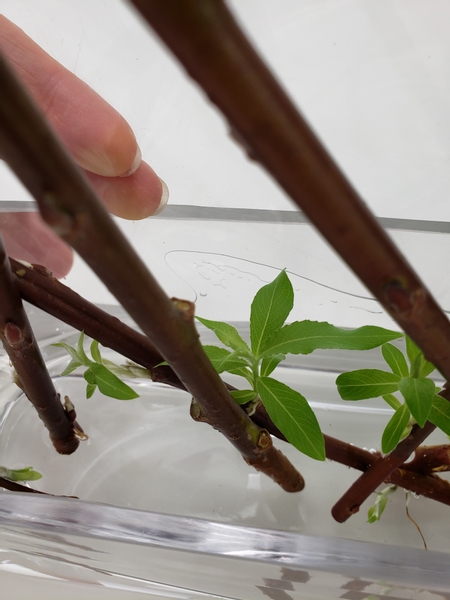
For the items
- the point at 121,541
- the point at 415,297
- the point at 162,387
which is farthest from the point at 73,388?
the point at 415,297

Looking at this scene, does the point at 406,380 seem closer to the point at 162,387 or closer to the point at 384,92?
the point at 162,387

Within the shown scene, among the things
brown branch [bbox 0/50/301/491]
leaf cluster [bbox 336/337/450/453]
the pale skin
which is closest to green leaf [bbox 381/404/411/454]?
leaf cluster [bbox 336/337/450/453]

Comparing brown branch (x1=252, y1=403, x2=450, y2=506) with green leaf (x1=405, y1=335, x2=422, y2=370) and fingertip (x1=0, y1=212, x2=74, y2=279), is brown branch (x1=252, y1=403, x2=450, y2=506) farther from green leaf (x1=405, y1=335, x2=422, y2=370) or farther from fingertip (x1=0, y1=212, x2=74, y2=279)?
fingertip (x1=0, y1=212, x2=74, y2=279)

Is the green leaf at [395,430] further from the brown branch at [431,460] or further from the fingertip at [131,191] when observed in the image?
the fingertip at [131,191]

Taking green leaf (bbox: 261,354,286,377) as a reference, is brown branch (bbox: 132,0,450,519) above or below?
below

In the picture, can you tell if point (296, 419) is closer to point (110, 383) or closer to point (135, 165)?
point (110, 383)
